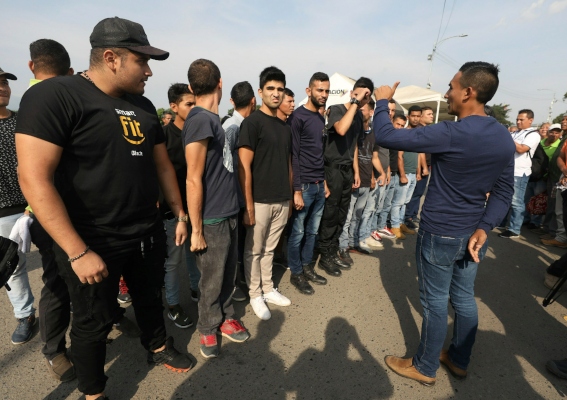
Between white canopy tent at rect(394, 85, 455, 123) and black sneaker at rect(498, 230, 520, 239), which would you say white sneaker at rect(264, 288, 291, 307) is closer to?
black sneaker at rect(498, 230, 520, 239)

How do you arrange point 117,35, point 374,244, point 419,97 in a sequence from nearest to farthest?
point 117,35 → point 374,244 → point 419,97

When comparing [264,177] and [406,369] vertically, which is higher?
[264,177]

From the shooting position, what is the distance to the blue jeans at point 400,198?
5.30 metres

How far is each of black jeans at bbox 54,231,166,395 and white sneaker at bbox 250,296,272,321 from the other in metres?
1.13

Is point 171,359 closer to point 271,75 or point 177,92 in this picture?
point 177,92

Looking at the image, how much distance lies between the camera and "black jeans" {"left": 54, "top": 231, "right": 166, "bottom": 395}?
5.58ft

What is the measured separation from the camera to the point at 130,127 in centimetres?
173

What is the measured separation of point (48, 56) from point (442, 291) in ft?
11.0

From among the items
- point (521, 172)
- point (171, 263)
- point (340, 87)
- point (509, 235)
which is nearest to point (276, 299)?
point (171, 263)

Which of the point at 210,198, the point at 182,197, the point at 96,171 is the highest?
the point at 96,171

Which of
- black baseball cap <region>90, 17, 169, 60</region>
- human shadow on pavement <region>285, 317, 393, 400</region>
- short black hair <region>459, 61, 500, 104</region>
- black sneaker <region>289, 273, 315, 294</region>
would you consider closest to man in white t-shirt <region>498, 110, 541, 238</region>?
black sneaker <region>289, 273, 315, 294</region>

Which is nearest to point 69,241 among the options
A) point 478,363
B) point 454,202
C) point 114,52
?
point 114,52

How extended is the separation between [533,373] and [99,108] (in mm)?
3593

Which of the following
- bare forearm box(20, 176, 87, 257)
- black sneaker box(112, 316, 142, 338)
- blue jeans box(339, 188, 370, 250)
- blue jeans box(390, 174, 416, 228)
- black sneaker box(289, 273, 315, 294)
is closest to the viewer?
bare forearm box(20, 176, 87, 257)
